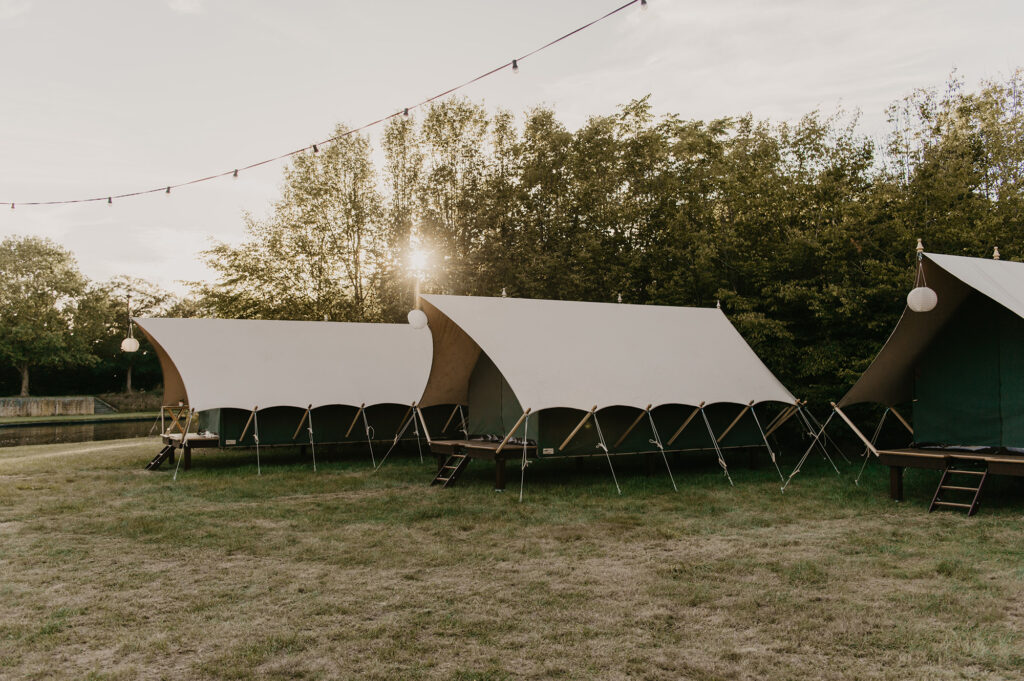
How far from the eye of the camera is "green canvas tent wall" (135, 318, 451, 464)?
12.6 meters

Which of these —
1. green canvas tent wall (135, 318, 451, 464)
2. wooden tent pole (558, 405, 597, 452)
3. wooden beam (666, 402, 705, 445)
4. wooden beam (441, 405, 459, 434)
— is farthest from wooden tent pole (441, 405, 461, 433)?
wooden beam (666, 402, 705, 445)

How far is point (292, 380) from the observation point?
13.2 metres

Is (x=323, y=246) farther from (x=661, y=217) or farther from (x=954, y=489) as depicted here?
(x=954, y=489)

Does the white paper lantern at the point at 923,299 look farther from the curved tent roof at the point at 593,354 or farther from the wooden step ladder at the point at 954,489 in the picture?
the curved tent roof at the point at 593,354

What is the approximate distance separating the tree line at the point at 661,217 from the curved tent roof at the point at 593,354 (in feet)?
8.45

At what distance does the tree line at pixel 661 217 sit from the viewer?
14.0m

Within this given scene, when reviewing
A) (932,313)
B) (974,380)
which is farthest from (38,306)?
(974,380)

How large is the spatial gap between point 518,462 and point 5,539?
6.86 m

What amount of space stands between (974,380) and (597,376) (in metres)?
4.71

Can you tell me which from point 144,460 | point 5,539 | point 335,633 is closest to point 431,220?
point 144,460

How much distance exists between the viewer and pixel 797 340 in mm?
15000

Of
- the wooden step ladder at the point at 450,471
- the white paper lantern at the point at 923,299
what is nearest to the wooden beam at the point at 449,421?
the wooden step ladder at the point at 450,471

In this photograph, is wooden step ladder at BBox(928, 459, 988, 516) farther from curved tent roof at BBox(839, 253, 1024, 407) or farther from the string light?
the string light

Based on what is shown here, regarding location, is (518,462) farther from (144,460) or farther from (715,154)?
(715,154)
